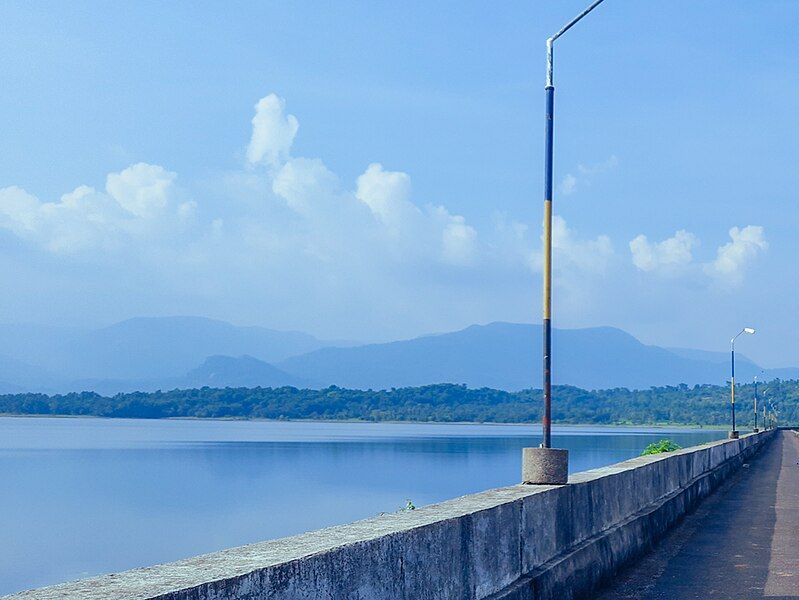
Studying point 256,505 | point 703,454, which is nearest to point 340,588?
point 703,454

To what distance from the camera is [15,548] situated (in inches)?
2224

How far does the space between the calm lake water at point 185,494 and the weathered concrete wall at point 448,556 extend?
37640mm

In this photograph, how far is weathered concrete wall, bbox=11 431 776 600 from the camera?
5.21m

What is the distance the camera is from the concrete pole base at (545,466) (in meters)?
11.3

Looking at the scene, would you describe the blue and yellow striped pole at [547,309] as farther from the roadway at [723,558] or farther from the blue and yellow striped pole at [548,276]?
the roadway at [723,558]

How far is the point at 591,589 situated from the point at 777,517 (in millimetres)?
10344

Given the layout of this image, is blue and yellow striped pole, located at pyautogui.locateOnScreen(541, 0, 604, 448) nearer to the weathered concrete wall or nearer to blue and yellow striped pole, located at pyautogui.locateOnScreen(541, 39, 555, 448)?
blue and yellow striped pole, located at pyautogui.locateOnScreen(541, 39, 555, 448)

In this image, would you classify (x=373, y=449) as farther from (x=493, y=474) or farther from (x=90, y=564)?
(x=90, y=564)

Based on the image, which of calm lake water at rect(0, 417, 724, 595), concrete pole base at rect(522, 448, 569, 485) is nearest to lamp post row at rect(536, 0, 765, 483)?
concrete pole base at rect(522, 448, 569, 485)

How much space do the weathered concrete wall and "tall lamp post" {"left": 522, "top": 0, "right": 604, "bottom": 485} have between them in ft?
0.86

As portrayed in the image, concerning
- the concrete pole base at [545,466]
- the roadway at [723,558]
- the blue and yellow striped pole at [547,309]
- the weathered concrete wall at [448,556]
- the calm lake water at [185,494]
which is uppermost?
the blue and yellow striped pole at [547,309]

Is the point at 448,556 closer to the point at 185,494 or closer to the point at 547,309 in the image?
the point at 547,309

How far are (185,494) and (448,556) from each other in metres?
78.0

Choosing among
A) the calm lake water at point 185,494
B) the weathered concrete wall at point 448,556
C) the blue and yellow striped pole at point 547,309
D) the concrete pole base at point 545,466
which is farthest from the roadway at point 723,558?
the calm lake water at point 185,494
